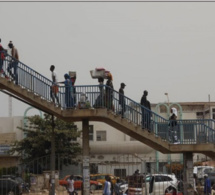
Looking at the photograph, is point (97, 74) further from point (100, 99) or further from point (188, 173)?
point (188, 173)

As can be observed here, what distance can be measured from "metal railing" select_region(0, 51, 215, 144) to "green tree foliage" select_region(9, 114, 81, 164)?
24760mm

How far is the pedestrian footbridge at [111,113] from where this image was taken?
78.1 ft

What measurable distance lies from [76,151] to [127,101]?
2656 cm

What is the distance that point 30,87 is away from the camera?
24.0 metres

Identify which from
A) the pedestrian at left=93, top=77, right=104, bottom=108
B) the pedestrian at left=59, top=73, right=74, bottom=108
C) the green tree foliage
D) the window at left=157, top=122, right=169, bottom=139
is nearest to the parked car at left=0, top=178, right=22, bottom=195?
the pedestrian at left=59, top=73, right=74, bottom=108

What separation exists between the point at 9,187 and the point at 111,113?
8.24 metres

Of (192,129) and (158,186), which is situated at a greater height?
(192,129)

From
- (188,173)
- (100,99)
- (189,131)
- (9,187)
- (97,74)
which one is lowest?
(9,187)

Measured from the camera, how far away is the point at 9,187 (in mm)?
29203

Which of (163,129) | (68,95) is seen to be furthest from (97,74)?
(163,129)

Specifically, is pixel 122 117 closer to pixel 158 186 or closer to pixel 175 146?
pixel 175 146

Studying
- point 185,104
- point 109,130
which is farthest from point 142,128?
point 185,104

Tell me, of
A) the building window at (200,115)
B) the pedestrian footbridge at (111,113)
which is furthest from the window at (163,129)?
the building window at (200,115)

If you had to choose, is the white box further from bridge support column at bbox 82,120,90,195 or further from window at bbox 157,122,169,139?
window at bbox 157,122,169,139
